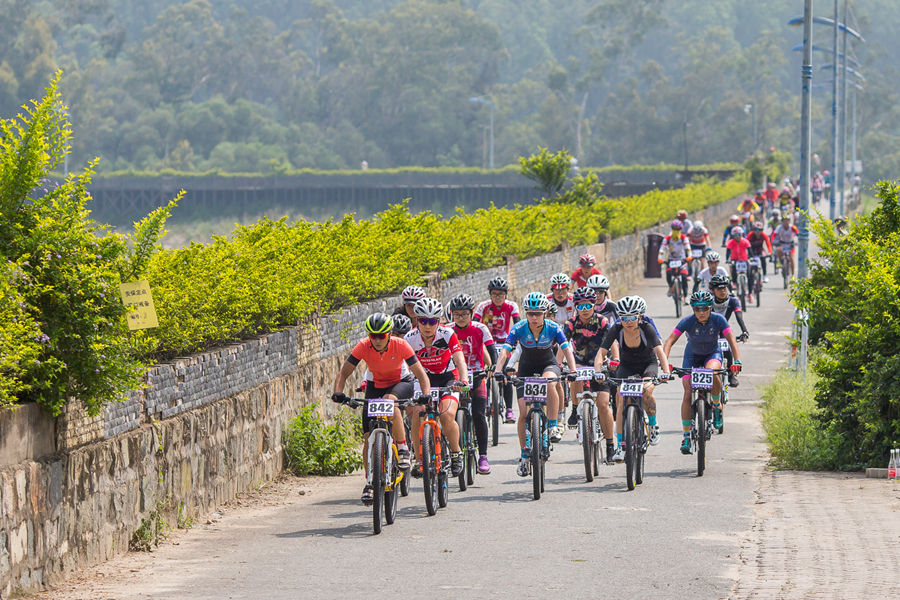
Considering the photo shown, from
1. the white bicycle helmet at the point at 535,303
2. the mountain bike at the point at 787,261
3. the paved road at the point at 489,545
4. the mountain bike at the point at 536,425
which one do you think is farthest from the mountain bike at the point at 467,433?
the mountain bike at the point at 787,261

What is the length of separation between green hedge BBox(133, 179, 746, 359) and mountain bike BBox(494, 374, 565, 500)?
8.75ft

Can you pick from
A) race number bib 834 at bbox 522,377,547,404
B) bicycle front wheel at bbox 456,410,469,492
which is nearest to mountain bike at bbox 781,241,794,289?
race number bib 834 at bbox 522,377,547,404

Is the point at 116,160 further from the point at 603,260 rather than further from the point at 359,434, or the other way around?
the point at 359,434

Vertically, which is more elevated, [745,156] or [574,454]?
[745,156]

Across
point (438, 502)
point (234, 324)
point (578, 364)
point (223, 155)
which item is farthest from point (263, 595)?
point (223, 155)

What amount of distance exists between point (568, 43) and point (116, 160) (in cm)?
5644

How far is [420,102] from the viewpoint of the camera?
136 meters

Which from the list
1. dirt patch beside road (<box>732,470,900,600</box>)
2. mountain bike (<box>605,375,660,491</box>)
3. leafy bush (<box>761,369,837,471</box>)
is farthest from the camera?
leafy bush (<box>761,369,837,471</box>)

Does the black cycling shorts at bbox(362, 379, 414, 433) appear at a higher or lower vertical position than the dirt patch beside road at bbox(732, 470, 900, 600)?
higher

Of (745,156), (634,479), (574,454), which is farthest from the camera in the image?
(745,156)

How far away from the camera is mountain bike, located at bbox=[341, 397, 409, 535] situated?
9930 mm

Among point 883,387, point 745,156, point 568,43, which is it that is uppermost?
point 568,43

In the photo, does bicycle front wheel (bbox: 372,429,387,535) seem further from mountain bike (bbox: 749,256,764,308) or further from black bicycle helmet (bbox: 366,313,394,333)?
mountain bike (bbox: 749,256,764,308)

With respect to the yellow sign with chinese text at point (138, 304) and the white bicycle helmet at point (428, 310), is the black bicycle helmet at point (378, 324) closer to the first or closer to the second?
the white bicycle helmet at point (428, 310)
